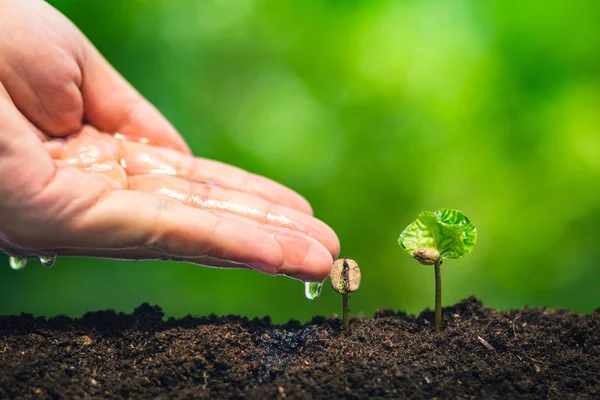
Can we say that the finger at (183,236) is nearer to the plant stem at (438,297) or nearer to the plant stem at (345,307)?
the plant stem at (345,307)

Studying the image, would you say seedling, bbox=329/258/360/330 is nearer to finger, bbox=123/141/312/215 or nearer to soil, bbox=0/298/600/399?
soil, bbox=0/298/600/399

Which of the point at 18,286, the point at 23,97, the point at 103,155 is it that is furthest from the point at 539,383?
the point at 18,286

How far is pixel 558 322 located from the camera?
2.09m

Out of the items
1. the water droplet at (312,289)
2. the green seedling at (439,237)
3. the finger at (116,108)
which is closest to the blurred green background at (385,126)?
the finger at (116,108)

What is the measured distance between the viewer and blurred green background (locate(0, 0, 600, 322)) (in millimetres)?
3629

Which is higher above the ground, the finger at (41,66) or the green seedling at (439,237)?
the finger at (41,66)

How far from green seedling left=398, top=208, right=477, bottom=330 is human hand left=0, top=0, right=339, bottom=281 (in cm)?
32

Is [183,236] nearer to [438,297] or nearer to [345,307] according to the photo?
[345,307]

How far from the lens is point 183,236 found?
6.22 feet

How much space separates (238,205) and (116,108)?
912mm

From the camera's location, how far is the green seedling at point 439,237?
188cm

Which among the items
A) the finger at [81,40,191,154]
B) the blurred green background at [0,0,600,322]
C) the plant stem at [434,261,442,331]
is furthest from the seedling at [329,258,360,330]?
the blurred green background at [0,0,600,322]

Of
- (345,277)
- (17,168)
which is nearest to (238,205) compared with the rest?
(345,277)

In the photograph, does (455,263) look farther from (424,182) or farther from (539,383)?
(539,383)
